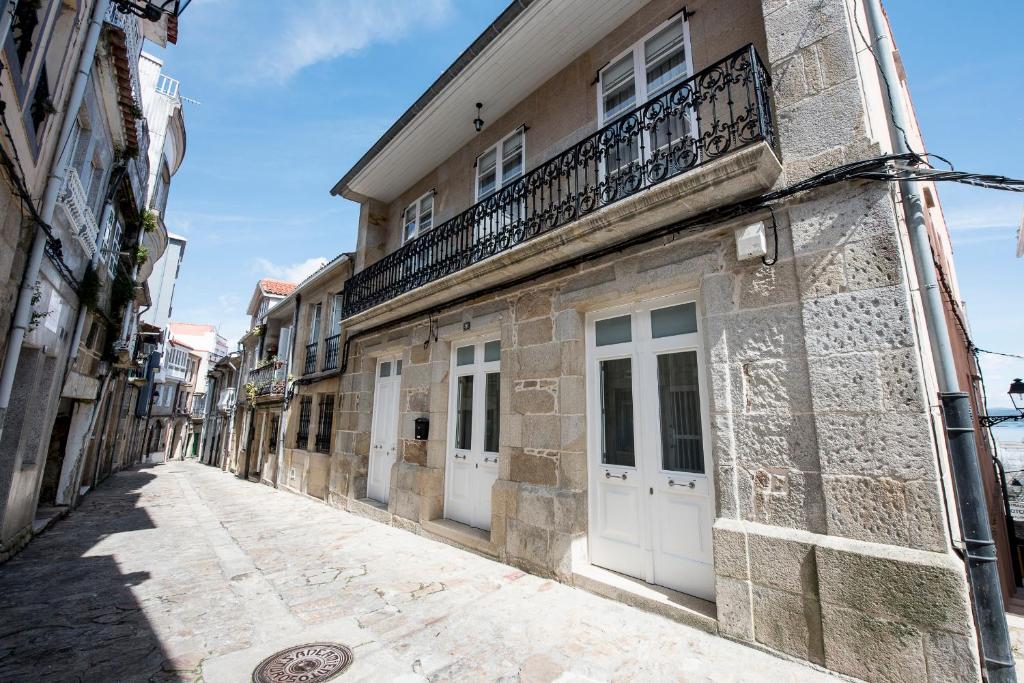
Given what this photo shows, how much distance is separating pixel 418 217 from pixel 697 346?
6531 millimetres

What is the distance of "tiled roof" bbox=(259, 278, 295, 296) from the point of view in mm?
18577

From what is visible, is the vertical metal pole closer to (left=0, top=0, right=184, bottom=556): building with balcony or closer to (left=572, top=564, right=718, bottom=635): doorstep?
(left=572, top=564, right=718, bottom=635): doorstep

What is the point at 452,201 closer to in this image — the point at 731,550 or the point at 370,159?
the point at 370,159

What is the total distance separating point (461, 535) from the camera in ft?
18.5

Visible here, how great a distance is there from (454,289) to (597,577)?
161 inches

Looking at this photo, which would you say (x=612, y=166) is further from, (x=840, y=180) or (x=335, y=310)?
(x=335, y=310)

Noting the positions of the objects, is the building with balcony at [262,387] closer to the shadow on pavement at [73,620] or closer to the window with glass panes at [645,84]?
the shadow on pavement at [73,620]

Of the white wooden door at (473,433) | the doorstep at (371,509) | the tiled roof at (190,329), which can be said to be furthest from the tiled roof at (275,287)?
the tiled roof at (190,329)

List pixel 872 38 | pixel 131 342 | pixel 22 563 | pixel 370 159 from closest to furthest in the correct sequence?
pixel 872 38, pixel 22 563, pixel 370 159, pixel 131 342

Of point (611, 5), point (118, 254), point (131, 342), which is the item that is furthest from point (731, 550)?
point (131, 342)

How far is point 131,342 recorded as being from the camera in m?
12.8

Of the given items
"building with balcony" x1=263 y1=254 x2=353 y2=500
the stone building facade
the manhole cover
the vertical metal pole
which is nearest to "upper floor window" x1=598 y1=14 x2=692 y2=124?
the vertical metal pole

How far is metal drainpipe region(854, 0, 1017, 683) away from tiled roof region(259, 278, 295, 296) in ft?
64.5

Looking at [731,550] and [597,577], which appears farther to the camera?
[597,577]
